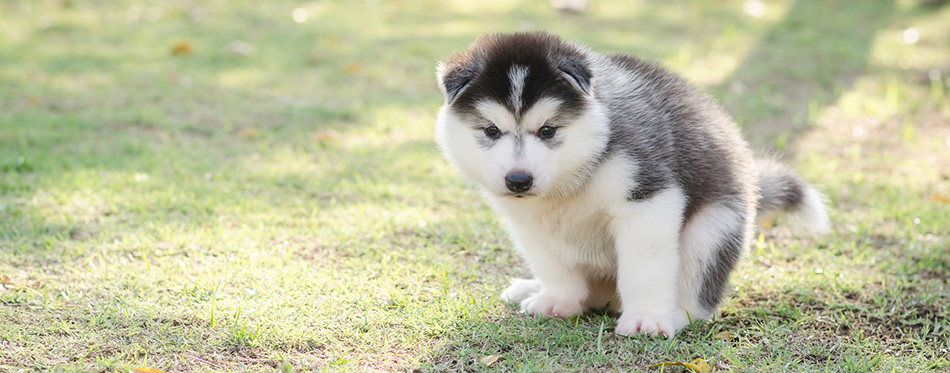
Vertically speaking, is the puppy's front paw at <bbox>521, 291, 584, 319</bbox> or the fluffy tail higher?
the fluffy tail

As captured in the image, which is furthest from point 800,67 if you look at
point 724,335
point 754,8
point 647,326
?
point 647,326

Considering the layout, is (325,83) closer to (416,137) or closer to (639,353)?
(416,137)

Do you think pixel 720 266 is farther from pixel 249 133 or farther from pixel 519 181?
pixel 249 133

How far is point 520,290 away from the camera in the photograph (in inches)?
153

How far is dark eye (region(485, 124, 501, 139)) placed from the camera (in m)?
3.26

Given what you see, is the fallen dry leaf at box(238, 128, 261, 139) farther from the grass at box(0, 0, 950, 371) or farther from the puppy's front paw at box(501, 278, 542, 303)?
the puppy's front paw at box(501, 278, 542, 303)

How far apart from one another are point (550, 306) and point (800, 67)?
533 cm

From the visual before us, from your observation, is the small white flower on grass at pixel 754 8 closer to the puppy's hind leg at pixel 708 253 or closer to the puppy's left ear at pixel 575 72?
the puppy's hind leg at pixel 708 253

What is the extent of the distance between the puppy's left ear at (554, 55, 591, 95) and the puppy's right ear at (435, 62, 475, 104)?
354mm

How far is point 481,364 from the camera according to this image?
3170mm

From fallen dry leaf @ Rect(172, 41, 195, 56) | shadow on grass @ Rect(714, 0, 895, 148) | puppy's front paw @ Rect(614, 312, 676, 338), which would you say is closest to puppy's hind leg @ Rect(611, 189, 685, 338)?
puppy's front paw @ Rect(614, 312, 676, 338)

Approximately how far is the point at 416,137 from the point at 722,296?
3.19 metres

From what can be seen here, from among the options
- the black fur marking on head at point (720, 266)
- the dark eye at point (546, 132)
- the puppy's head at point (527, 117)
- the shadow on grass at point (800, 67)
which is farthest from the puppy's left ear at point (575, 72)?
the shadow on grass at point (800, 67)

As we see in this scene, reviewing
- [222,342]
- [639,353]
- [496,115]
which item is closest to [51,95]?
[222,342]
